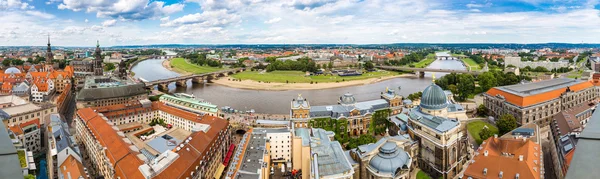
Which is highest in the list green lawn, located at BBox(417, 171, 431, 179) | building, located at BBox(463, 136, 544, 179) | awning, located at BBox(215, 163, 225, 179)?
building, located at BBox(463, 136, 544, 179)

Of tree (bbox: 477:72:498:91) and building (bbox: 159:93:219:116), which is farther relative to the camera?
tree (bbox: 477:72:498:91)

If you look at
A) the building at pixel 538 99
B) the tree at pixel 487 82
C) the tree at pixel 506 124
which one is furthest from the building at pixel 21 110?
the tree at pixel 487 82

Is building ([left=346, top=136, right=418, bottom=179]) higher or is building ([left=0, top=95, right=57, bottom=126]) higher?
building ([left=0, top=95, right=57, bottom=126])

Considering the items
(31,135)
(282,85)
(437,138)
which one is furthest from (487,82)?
(31,135)

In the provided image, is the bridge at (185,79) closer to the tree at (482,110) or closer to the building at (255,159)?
the building at (255,159)

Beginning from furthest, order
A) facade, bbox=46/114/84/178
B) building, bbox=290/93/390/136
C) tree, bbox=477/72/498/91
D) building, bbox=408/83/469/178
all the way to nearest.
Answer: tree, bbox=477/72/498/91, building, bbox=290/93/390/136, building, bbox=408/83/469/178, facade, bbox=46/114/84/178

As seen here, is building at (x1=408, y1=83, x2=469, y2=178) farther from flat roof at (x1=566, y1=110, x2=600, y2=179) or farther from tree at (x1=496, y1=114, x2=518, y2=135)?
flat roof at (x1=566, y1=110, x2=600, y2=179)

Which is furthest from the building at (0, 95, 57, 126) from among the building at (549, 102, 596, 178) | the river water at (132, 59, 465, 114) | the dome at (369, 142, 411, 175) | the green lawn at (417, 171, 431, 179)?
the building at (549, 102, 596, 178)
